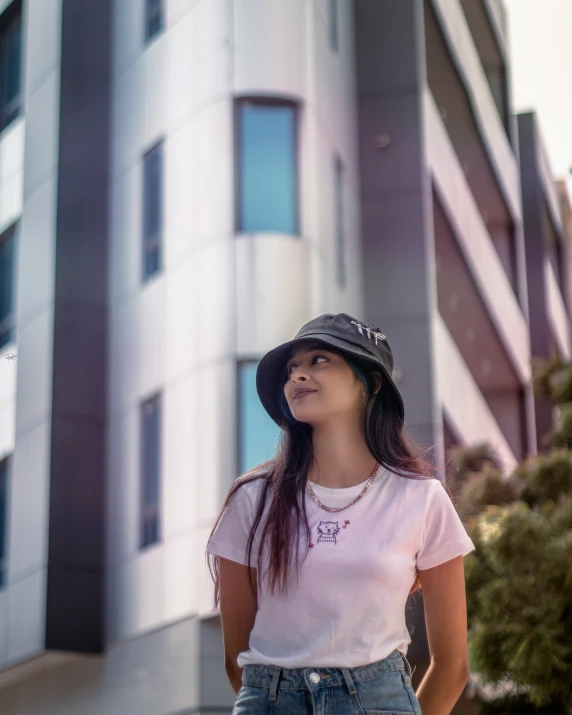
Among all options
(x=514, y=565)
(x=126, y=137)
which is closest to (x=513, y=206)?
(x=126, y=137)

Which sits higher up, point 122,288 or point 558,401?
point 122,288

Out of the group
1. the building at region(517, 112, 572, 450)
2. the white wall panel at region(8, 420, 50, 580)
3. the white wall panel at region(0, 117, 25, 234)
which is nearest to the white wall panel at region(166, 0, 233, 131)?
the white wall panel at region(0, 117, 25, 234)

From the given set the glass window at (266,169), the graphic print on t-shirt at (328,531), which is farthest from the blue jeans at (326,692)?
the glass window at (266,169)

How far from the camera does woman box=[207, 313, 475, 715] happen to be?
8.91 feet

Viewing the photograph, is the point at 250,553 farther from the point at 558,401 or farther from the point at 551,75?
the point at 551,75

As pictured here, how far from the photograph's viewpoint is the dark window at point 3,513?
11.9m

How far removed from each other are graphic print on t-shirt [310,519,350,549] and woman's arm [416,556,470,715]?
22 cm

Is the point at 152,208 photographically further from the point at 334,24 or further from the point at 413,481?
the point at 413,481

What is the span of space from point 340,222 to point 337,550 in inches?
384

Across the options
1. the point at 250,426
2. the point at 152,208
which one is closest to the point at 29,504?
the point at 250,426

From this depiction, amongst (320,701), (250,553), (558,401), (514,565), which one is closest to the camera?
(320,701)

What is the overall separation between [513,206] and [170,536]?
10.5 meters

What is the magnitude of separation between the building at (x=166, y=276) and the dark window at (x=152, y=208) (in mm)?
26

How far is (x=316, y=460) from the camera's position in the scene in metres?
3.03
